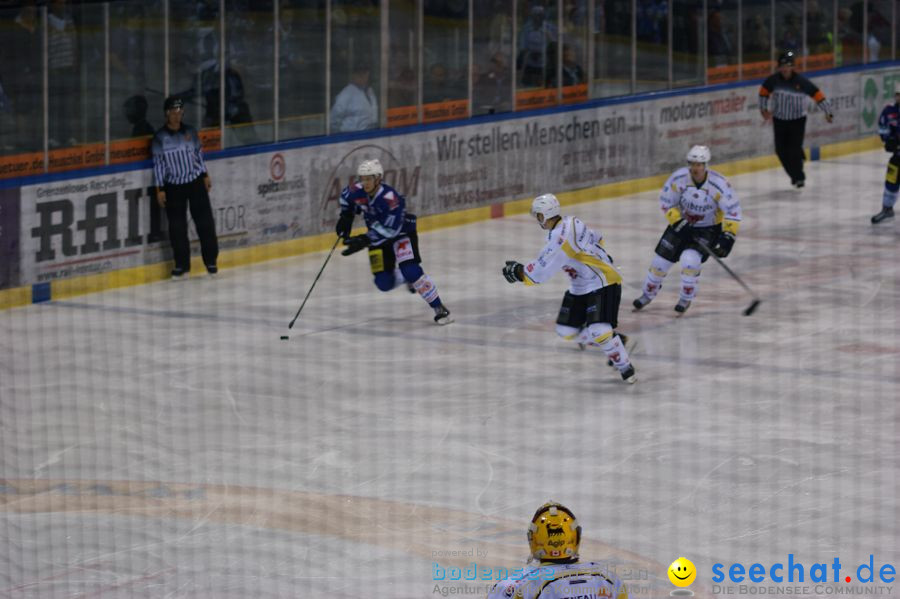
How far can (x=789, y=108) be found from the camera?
1902 cm

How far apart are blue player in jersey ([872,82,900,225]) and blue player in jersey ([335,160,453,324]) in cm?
548

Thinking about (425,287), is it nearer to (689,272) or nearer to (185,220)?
(689,272)

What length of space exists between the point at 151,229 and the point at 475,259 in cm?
294

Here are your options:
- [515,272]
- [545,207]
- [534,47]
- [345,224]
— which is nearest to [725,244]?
[545,207]

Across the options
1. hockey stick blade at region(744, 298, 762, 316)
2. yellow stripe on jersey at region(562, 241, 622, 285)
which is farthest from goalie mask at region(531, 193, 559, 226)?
hockey stick blade at region(744, 298, 762, 316)

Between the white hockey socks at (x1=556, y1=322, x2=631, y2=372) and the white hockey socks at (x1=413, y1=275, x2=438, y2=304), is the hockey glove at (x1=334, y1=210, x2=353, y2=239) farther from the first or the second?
the white hockey socks at (x1=556, y1=322, x2=631, y2=372)

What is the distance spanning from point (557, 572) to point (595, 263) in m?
6.04

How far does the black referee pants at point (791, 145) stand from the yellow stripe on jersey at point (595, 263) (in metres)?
8.22

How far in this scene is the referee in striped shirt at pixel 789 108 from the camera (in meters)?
18.9

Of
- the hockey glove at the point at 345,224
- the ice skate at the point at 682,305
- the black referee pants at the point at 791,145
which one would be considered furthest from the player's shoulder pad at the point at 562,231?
the black referee pants at the point at 791,145

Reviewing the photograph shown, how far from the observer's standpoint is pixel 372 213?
12945mm

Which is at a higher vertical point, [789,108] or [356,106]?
[789,108]

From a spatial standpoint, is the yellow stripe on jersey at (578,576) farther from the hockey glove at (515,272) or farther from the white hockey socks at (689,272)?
the white hockey socks at (689,272)

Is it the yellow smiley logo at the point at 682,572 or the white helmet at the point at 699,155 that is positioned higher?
the white helmet at the point at 699,155
